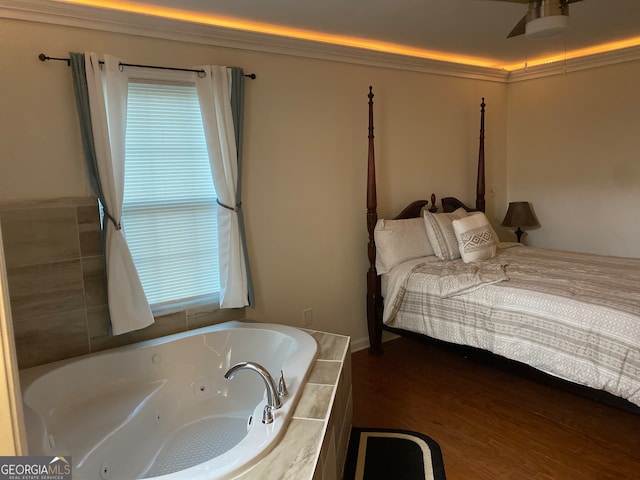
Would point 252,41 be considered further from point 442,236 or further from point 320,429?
point 320,429

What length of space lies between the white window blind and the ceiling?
481 mm

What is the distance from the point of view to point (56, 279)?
238cm

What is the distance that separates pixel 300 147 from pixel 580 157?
2.61 m

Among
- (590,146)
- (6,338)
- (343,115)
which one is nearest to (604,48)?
(590,146)

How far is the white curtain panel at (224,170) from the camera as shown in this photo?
2700 mm

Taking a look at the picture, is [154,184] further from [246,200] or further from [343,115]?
[343,115]

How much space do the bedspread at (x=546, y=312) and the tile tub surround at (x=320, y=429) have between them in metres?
0.81

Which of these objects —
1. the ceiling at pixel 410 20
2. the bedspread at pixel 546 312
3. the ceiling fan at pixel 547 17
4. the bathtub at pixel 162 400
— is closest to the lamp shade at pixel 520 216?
the bedspread at pixel 546 312

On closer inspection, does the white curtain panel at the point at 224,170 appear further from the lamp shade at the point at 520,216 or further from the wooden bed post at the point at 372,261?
the lamp shade at the point at 520,216

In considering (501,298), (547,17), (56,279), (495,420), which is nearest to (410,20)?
(547,17)

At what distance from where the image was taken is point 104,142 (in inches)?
94.0

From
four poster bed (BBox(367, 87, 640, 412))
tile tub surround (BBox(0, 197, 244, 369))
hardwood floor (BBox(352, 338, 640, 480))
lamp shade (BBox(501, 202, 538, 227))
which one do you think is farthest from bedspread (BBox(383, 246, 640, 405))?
tile tub surround (BBox(0, 197, 244, 369))

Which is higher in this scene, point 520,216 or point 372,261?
point 520,216

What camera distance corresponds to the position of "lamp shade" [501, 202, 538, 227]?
4215 millimetres
